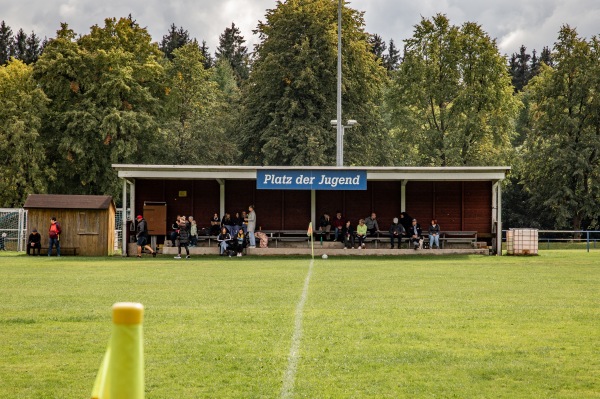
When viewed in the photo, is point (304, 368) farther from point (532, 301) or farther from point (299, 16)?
point (299, 16)

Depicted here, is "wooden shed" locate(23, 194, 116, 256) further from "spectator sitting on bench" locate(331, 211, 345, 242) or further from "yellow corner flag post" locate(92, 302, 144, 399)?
"yellow corner flag post" locate(92, 302, 144, 399)

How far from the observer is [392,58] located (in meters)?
136

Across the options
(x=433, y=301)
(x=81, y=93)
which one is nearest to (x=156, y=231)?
(x=81, y=93)

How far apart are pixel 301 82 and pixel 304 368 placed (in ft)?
150

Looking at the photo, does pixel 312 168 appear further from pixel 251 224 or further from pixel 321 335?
pixel 321 335

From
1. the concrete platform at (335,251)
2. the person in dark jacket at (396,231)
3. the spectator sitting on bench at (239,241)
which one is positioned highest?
the person in dark jacket at (396,231)

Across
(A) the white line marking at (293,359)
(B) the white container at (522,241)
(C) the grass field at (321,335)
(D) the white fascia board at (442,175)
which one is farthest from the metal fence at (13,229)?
(A) the white line marking at (293,359)

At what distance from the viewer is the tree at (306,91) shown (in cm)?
5397

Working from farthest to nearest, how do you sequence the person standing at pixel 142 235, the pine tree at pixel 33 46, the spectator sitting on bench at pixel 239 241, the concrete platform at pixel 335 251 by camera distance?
the pine tree at pixel 33 46 → the concrete platform at pixel 335 251 → the spectator sitting on bench at pixel 239 241 → the person standing at pixel 142 235

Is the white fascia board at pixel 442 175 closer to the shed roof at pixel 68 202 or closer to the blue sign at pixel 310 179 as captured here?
the blue sign at pixel 310 179

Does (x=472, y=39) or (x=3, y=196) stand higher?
(x=472, y=39)

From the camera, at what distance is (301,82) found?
5366 cm

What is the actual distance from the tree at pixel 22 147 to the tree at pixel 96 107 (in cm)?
97

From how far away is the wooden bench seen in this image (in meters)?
37.6
